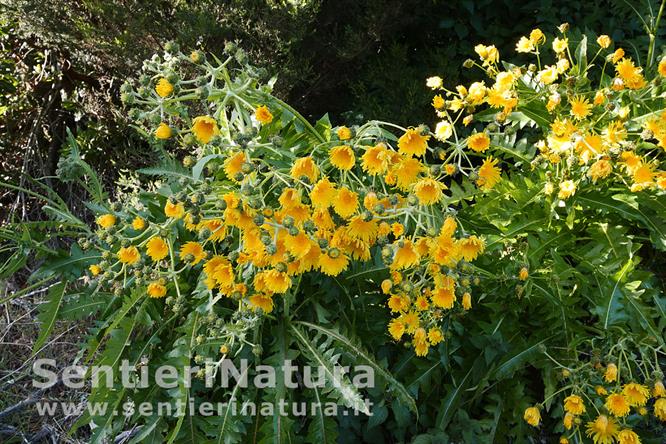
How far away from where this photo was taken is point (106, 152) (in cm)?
421

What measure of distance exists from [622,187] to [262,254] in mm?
1441

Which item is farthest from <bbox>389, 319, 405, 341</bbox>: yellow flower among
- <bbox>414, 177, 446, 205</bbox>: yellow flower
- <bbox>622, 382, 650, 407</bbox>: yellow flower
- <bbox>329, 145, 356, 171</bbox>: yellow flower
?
<bbox>622, 382, 650, 407</bbox>: yellow flower

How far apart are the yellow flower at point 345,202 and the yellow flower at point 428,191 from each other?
18 cm

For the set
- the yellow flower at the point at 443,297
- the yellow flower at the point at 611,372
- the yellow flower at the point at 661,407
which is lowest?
the yellow flower at the point at 661,407

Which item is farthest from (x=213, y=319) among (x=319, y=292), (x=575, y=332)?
(x=575, y=332)

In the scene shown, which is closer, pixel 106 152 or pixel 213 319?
pixel 213 319

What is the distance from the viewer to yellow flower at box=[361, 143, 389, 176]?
1744mm

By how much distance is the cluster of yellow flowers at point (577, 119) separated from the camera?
2.05 metres

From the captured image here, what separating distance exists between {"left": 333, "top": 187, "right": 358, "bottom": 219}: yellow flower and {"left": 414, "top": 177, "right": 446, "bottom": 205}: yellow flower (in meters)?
0.18

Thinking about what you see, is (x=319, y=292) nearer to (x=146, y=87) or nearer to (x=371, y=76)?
(x=146, y=87)

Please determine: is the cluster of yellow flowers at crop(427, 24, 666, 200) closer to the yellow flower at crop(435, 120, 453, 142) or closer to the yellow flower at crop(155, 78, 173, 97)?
the yellow flower at crop(435, 120, 453, 142)

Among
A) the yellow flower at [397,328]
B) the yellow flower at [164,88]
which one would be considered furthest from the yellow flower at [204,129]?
the yellow flower at [397,328]

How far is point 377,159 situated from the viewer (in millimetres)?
1793

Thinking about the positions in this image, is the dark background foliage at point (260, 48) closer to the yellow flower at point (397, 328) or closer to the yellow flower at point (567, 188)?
the yellow flower at point (567, 188)
